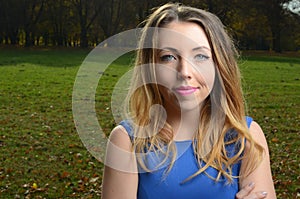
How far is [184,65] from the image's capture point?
1780mm

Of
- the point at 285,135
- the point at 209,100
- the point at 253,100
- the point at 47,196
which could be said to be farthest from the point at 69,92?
the point at 209,100

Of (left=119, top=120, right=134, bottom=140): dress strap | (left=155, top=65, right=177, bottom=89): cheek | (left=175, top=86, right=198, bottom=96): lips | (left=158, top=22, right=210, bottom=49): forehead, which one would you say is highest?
(left=158, top=22, right=210, bottom=49): forehead

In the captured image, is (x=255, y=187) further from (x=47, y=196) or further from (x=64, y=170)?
(x=64, y=170)

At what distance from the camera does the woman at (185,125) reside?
180 cm

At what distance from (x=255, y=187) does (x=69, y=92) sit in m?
11.3

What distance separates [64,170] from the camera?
6.21 metres

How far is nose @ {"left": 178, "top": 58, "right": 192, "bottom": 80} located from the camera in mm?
1756

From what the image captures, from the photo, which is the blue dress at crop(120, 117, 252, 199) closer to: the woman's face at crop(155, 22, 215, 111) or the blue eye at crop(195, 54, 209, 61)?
the woman's face at crop(155, 22, 215, 111)

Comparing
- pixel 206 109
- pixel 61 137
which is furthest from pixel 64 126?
pixel 206 109

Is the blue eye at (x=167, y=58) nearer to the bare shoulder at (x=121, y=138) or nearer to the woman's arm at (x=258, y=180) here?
the bare shoulder at (x=121, y=138)

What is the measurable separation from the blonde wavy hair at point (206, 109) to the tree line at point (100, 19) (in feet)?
105

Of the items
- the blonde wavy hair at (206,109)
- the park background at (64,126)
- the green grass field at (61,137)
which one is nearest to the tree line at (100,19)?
the park background at (64,126)

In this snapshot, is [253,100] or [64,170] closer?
[64,170]

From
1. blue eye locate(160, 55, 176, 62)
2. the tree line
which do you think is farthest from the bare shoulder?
the tree line
